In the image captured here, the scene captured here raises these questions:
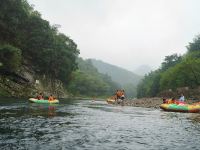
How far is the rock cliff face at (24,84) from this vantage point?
5722 centimetres

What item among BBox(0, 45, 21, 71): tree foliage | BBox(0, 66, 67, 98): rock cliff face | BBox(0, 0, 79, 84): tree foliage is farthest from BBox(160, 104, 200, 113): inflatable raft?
BBox(0, 0, 79, 84): tree foliage

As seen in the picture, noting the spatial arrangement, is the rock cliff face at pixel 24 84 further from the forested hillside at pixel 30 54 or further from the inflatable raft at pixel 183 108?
the inflatable raft at pixel 183 108

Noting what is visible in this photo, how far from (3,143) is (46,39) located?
61.1 metres

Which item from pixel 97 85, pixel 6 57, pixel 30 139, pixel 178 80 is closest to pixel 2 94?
pixel 6 57

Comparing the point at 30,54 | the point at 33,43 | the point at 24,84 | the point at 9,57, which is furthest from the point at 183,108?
the point at 30,54

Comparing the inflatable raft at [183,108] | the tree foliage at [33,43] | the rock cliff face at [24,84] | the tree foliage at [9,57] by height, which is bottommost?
the inflatable raft at [183,108]

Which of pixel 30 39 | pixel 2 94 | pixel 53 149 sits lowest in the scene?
pixel 53 149

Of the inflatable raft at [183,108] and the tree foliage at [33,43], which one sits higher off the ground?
the tree foliage at [33,43]

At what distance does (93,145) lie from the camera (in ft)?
45.7

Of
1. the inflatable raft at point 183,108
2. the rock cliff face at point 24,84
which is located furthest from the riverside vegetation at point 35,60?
the inflatable raft at point 183,108

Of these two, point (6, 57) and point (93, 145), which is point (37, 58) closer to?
point (6, 57)

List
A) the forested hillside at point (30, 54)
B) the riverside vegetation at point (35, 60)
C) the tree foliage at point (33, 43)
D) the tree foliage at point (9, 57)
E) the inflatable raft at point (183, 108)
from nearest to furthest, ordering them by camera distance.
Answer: the inflatable raft at point (183, 108), the tree foliage at point (9, 57), the forested hillside at point (30, 54), the riverside vegetation at point (35, 60), the tree foliage at point (33, 43)

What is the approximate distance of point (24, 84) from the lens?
64750 millimetres

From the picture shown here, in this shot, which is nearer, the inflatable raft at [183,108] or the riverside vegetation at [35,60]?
the inflatable raft at [183,108]
